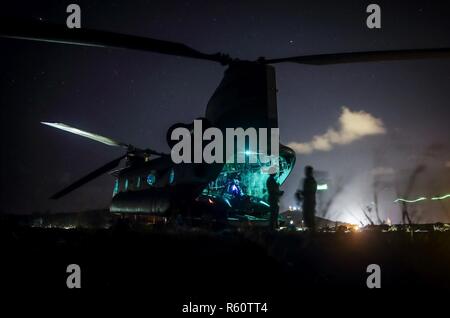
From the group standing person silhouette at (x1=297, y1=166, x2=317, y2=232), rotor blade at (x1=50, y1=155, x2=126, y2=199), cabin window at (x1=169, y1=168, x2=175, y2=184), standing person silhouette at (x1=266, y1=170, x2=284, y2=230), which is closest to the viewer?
standing person silhouette at (x1=297, y1=166, x2=317, y2=232)

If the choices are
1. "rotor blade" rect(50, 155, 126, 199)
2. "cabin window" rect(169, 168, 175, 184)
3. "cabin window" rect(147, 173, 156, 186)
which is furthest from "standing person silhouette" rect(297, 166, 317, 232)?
"rotor blade" rect(50, 155, 126, 199)

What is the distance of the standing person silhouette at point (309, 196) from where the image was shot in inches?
257

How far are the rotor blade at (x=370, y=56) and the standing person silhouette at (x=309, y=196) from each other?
21.9 ft

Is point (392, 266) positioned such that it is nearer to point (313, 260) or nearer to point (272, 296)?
point (313, 260)

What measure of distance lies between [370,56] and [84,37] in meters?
9.48

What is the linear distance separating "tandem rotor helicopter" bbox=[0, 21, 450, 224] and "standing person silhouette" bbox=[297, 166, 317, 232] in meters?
6.84

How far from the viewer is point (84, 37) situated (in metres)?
10.4

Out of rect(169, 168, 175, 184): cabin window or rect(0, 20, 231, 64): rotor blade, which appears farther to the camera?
rect(169, 168, 175, 184): cabin window

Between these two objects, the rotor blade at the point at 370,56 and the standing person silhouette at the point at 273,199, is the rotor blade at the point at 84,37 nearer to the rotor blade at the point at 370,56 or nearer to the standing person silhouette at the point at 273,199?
the rotor blade at the point at 370,56

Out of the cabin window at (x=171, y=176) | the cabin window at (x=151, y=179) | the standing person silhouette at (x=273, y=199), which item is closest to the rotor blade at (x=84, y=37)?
the standing person silhouette at (x=273, y=199)

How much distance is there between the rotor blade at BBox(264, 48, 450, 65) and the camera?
1056 cm

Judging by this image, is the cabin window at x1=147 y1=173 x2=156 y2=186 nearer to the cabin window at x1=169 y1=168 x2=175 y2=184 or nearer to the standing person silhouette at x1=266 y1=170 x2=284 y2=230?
the cabin window at x1=169 y1=168 x2=175 y2=184

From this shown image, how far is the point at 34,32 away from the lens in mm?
9617
